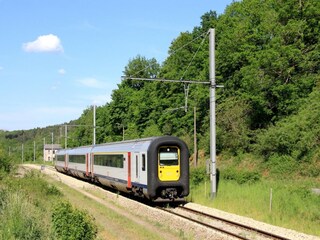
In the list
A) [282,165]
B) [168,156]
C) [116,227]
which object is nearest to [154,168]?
[168,156]

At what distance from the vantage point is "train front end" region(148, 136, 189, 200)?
75.2 feet

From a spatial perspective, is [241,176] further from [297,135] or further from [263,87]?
[263,87]

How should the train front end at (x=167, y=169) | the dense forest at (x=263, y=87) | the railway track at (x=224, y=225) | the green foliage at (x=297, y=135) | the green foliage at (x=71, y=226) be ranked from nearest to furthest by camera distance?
the green foliage at (x=71, y=226), the railway track at (x=224, y=225), the train front end at (x=167, y=169), the green foliage at (x=297, y=135), the dense forest at (x=263, y=87)

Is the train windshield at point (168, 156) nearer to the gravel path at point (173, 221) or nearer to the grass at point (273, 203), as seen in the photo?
the gravel path at point (173, 221)

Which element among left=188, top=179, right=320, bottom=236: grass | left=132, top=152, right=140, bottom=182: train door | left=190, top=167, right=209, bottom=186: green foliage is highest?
left=132, top=152, right=140, bottom=182: train door

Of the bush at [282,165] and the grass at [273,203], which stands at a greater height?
the bush at [282,165]

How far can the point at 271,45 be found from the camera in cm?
4028

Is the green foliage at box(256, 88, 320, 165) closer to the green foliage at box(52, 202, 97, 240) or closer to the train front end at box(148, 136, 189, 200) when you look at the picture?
the train front end at box(148, 136, 189, 200)

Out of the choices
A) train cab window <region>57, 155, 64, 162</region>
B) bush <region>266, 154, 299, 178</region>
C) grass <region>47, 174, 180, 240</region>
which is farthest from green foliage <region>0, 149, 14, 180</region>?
bush <region>266, 154, 299, 178</region>

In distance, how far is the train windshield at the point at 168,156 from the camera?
2344 centimetres

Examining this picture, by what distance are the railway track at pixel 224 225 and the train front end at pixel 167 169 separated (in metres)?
1.38

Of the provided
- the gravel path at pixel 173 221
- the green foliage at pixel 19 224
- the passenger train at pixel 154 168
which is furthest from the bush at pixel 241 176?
the green foliage at pixel 19 224

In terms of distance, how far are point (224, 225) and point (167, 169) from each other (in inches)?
250

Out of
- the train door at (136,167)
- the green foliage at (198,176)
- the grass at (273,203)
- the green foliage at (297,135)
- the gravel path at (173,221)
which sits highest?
the green foliage at (297,135)
